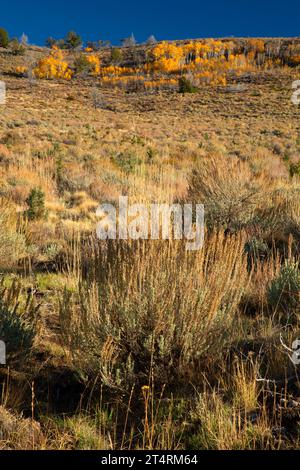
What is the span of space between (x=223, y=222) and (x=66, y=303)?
3865 millimetres

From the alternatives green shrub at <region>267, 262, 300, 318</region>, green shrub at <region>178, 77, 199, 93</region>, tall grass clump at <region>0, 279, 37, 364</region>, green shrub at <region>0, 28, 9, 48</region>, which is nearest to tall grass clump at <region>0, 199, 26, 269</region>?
tall grass clump at <region>0, 279, 37, 364</region>

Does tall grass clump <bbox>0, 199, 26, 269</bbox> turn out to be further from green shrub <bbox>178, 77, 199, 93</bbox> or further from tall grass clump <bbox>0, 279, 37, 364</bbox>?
green shrub <bbox>178, 77, 199, 93</bbox>

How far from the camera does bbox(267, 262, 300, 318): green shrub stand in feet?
11.7

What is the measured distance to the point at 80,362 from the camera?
8.52ft

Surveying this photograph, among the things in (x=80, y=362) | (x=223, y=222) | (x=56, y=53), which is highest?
(x=56, y=53)

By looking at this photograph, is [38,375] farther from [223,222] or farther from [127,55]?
[127,55]

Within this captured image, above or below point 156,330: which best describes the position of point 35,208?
above

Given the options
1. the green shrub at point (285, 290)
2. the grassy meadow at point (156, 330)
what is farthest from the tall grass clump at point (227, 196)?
the green shrub at point (285, 290)

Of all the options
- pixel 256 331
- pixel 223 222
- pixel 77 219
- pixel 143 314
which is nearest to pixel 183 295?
pixel 143 314

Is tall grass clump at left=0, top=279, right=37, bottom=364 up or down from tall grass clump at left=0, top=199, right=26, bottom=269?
down

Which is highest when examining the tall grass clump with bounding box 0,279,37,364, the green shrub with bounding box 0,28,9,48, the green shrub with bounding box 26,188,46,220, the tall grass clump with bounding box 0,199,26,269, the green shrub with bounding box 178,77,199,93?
the green shrub with bounding box 0,28,9,48

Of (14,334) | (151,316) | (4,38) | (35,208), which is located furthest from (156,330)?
(4,38)

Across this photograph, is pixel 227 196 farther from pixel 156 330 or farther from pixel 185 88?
pixel 185 88

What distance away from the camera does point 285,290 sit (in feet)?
12.0
